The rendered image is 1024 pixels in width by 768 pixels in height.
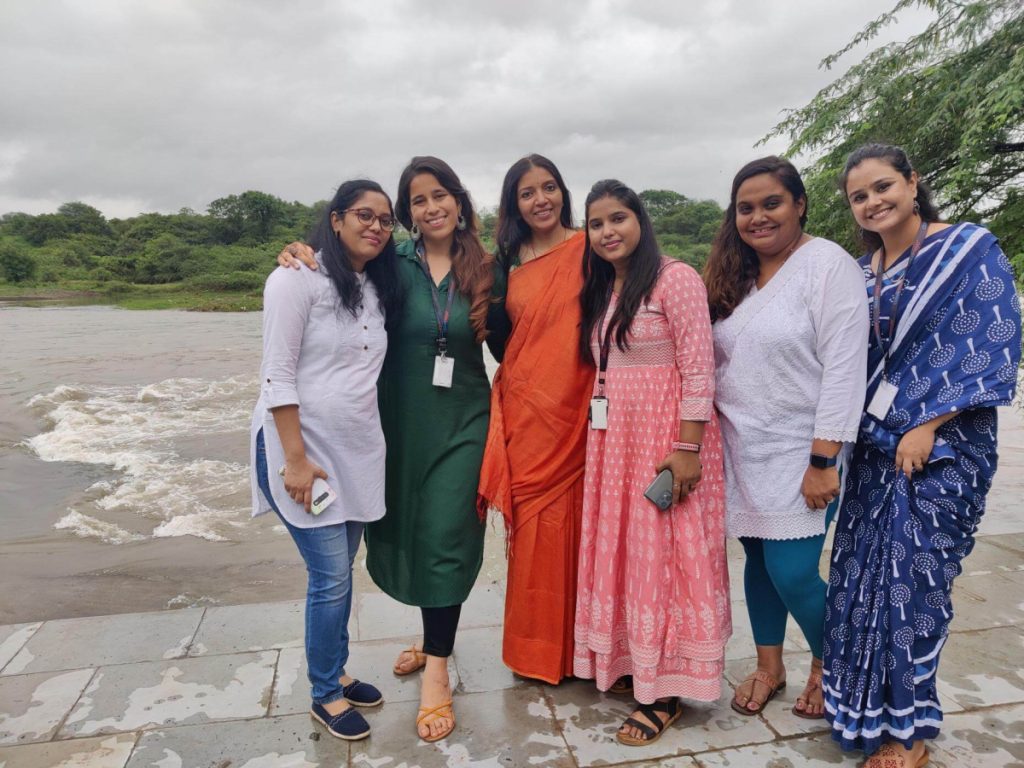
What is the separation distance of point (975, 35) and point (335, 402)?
4.87m

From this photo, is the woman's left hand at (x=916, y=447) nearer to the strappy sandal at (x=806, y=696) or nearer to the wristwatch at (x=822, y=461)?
the wristwatch at (x=822, y=461)

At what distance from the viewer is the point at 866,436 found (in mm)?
1893

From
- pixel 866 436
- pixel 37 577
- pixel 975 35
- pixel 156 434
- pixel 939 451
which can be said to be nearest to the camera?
pixel 939 451

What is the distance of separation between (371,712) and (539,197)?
163 cm

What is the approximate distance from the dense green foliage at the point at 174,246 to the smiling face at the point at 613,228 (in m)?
31.1

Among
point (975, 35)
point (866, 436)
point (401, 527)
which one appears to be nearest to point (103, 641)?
point (401, 527)

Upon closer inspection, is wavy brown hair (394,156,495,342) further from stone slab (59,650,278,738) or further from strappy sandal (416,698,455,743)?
stone slab (59,650,278,738)

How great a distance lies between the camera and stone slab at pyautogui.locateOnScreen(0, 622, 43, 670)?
2.49 m

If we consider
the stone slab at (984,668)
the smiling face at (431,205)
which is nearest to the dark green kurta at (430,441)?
the smiling face at (431,205)

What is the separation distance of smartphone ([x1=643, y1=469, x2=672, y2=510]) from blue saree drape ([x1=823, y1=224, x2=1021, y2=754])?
1.67 ft

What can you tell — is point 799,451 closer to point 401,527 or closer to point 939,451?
point 939,451

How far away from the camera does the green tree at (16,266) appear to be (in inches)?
1618

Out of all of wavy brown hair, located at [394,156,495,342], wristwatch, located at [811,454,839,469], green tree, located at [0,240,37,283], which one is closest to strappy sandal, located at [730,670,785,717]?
wristwatch, located at [811,454,839,469]

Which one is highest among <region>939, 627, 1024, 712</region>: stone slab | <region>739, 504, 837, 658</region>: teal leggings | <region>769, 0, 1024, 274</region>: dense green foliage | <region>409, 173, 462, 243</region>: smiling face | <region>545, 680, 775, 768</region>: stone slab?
<region>769, 0, 1024, 274</region>: dense green foliage
